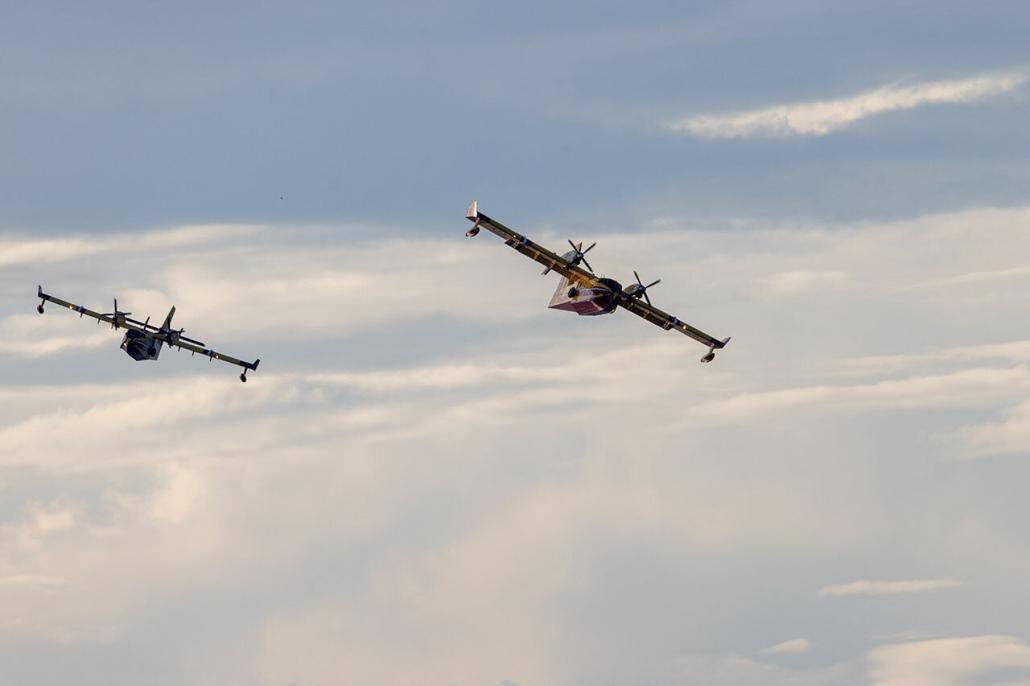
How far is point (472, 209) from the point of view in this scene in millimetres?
195000
